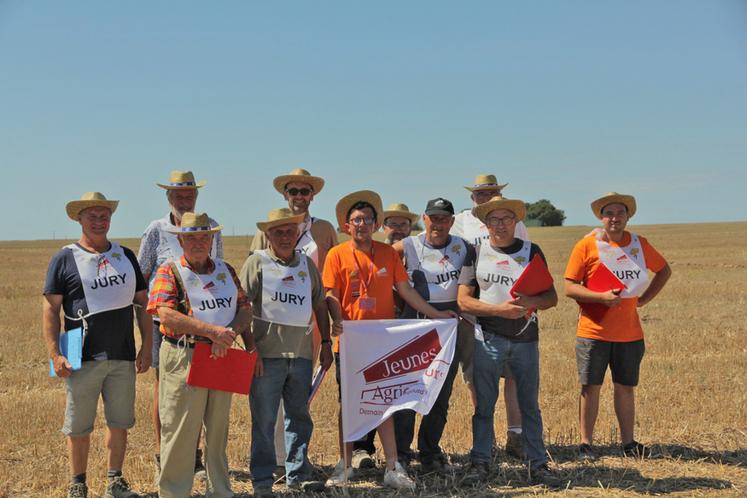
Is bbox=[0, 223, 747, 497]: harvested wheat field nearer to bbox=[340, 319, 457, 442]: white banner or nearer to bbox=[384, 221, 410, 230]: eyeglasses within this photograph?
bbox=[340, 319, 457, 442]: white banner

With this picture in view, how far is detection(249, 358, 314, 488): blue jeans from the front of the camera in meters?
6.25

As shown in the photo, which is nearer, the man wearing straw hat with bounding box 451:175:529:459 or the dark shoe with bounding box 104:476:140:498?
the dark shoe with bounding box 104:476:140:498

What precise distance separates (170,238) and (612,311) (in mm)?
4231

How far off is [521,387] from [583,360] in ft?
3.57

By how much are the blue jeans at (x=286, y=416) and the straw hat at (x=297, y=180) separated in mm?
1867

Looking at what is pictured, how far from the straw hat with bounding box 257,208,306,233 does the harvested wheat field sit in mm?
2296

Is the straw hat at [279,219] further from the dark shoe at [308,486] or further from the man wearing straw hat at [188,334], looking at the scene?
the dark shoe at [308,486]

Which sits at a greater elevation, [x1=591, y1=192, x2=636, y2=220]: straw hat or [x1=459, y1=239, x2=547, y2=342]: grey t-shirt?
[x1=591, y1=192, x2=636, y2=220]: straw hat

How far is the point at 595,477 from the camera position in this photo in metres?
6.83

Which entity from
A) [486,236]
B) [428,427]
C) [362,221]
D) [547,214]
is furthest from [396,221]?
[547,214]

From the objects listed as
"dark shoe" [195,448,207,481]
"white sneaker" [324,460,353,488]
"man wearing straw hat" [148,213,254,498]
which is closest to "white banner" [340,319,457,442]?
"white sneaker" [324,460,353,488]

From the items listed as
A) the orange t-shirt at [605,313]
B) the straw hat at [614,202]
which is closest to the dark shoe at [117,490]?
the orange t-shirt at [605,313]

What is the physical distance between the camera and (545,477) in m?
6.61

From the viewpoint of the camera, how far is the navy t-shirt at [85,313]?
615cm
